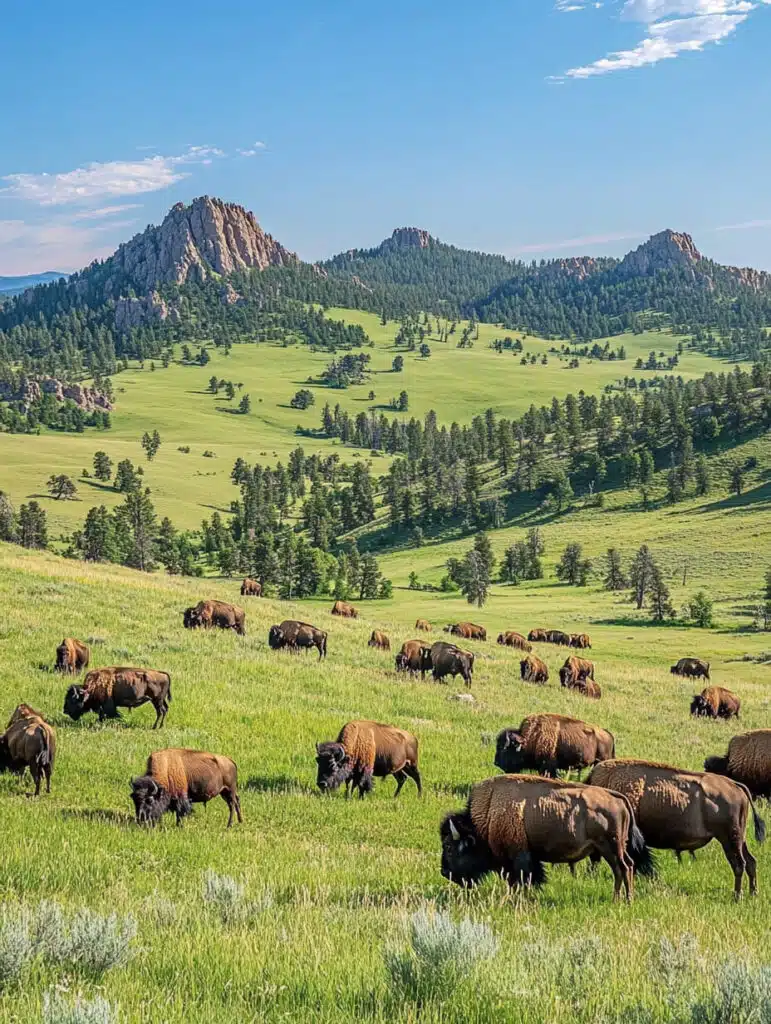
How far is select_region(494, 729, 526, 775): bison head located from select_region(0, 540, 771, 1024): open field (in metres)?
0.78

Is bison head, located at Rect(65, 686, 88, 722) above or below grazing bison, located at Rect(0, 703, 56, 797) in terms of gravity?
below

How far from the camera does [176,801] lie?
11.9 m

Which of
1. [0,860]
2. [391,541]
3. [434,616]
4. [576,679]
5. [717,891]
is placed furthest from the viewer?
[391,541]

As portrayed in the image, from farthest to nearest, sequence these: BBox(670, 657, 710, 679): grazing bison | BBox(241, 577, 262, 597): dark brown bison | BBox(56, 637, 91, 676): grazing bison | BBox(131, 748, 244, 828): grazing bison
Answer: BBox(241, 577, 262, 597): dark brown bison, BBox(670, 657, 710, 679): grazing bison, BBox(56, 637, 91, 676): grazing bison, BBox(131, 748, 244, 828): grazing bison

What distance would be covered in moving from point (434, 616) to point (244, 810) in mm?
63864

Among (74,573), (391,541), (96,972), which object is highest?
(96,972)

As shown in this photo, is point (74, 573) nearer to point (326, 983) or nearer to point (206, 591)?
point (206, 591)

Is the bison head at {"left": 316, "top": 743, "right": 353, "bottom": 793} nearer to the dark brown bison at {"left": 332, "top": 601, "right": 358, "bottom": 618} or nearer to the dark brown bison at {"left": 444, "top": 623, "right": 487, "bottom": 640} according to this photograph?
the dark brown bison at {"left": 444, "top": 623, "right": 487, "bottom": 640}

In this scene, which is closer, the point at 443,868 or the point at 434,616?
the point at 443,868

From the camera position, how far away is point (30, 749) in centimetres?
1277

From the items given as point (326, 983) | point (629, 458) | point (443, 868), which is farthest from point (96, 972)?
point (629, 458)

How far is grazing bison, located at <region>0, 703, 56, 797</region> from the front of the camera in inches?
499

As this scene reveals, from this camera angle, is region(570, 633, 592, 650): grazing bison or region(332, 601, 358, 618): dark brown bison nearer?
region(332, 601, 358, 618): dark brown bison

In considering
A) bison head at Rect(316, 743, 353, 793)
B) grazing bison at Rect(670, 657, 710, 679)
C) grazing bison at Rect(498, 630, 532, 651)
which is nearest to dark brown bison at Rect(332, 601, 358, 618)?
grazing bison at Rect(498, 630, 532, 651)
